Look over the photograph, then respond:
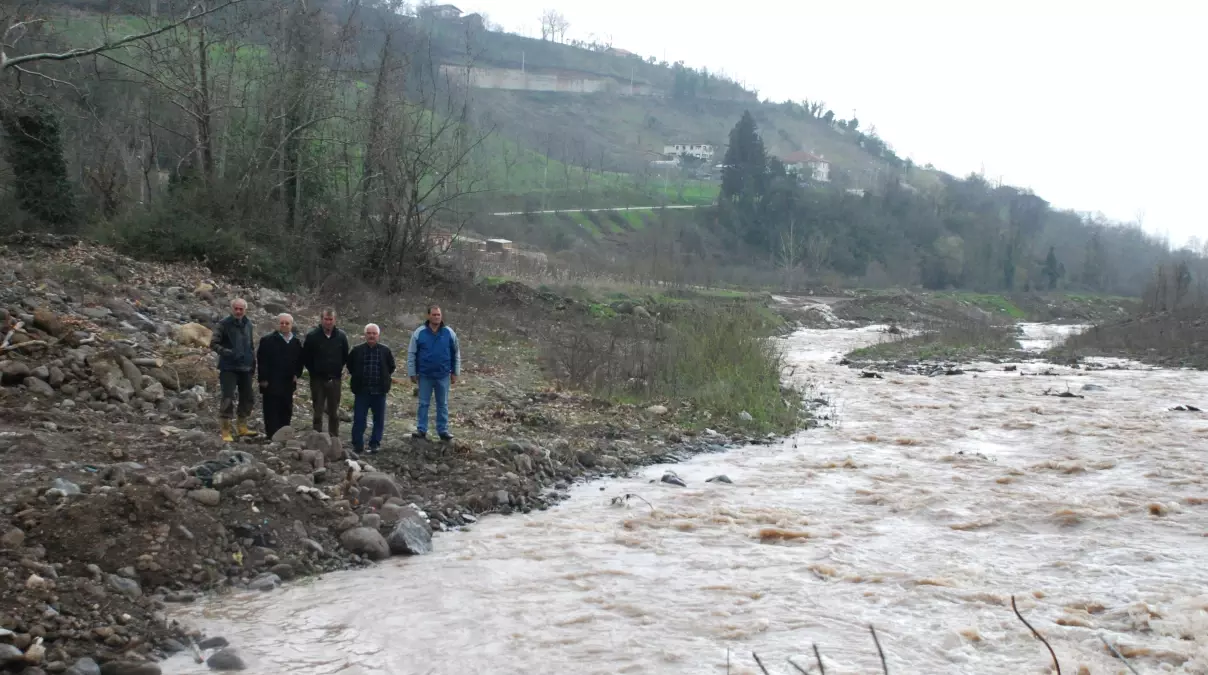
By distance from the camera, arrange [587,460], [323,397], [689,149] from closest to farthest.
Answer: [323,397], [587,460], [689,149]

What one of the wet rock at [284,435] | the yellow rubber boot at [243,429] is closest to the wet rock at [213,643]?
the wet rock at [284,435]

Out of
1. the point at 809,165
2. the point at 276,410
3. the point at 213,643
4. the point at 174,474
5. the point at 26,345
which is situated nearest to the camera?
the point at 213,643

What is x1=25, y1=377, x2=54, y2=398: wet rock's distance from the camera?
37.1ft

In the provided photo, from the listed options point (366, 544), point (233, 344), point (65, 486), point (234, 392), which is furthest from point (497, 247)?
point (65, 486)

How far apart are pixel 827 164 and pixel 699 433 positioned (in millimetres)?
129001

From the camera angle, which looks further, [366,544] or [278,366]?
[278,366]

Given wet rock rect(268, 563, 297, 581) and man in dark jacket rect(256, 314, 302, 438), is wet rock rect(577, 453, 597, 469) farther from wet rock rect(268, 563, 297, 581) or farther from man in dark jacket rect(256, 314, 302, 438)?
wet rock rect(268, 563, 297, 581)

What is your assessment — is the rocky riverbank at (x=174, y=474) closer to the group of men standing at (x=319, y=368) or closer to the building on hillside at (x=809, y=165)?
the group of men standing at (x=319, y=368)

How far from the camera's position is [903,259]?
89.3m

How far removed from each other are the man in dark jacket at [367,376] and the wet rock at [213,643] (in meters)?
4.75

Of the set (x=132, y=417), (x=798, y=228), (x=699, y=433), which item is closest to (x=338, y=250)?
(x=699, y=433)

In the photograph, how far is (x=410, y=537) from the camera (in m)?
9.51

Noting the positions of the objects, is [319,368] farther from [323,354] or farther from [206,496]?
[206,496]

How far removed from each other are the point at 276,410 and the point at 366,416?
104 cm
